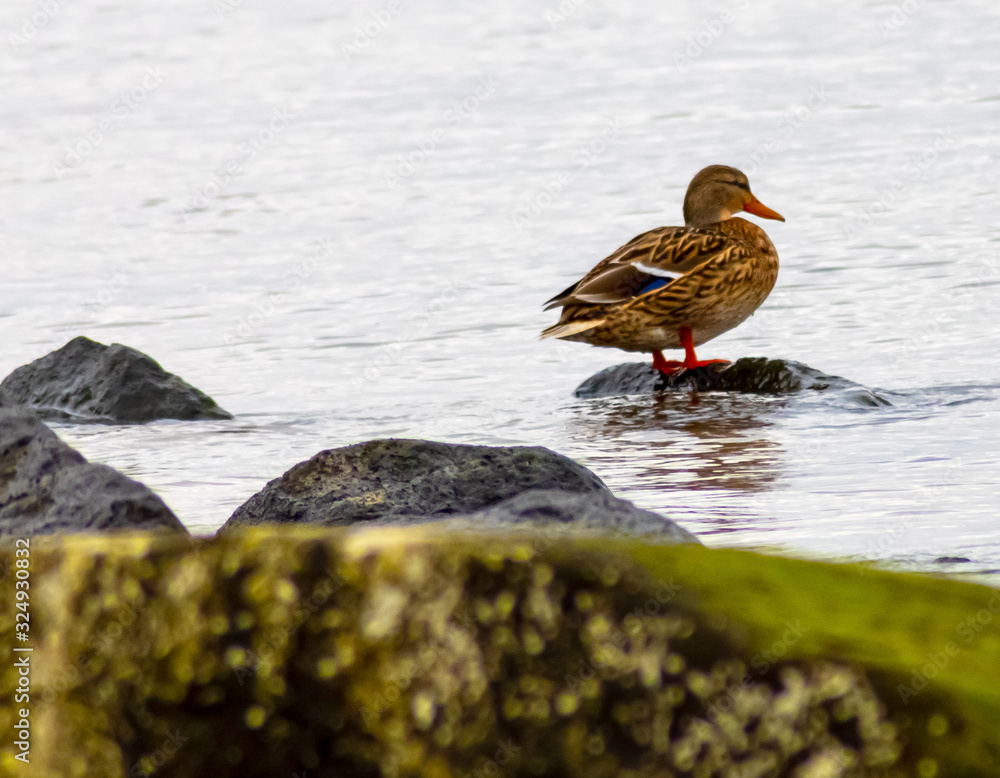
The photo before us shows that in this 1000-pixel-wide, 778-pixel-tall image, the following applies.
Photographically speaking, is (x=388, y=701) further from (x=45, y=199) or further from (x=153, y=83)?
(x=153, y=83)

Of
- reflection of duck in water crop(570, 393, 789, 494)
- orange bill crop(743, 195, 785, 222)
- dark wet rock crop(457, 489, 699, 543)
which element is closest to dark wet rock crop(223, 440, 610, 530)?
dark wet rock crop(457, 489, 699, 543)

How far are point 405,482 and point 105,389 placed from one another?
15.2ft

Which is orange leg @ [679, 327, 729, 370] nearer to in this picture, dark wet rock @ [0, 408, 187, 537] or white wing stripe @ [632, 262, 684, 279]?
white wing stripe @ [632, 262, 684, 279]

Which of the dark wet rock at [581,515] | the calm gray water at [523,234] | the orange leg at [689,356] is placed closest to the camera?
the dark wet rock at [581,515]

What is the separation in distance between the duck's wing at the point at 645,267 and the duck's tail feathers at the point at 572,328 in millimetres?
112

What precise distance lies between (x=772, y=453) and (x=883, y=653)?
462cm

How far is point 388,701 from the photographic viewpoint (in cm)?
252

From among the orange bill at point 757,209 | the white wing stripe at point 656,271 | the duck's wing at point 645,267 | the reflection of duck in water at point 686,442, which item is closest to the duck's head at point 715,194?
the orange bill at point 757,209

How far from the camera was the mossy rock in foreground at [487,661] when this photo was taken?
93.2 inches

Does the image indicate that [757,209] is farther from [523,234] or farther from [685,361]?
[523,234]

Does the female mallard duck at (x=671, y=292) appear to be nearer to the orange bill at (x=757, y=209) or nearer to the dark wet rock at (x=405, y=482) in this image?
the orange bill at (x=757, y=209)

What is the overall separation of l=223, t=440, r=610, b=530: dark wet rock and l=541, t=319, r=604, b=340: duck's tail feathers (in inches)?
160

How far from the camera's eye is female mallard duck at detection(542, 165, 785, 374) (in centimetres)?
858

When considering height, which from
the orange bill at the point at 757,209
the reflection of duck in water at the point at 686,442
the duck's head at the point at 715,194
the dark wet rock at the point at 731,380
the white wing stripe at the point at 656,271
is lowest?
the reflection of duck in water at the point at 686,442
